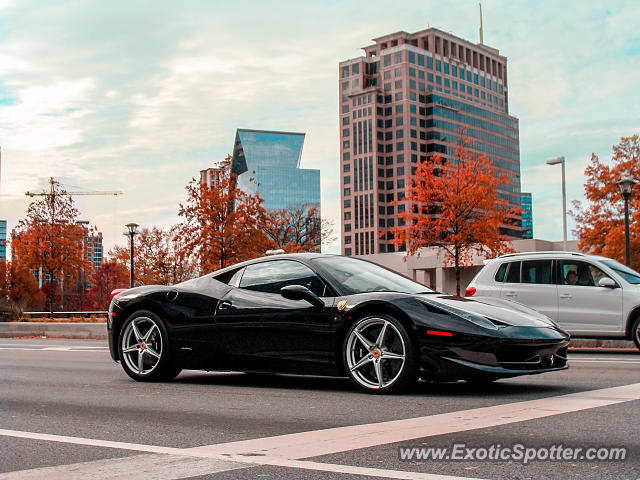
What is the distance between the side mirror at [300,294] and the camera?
6832 millimetres

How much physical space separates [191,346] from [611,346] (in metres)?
9.19

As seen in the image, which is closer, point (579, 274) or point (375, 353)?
point (375, 353)

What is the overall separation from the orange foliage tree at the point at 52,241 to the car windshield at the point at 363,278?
41754mm

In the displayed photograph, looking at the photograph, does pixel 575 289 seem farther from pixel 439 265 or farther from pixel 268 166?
pixel 268 166

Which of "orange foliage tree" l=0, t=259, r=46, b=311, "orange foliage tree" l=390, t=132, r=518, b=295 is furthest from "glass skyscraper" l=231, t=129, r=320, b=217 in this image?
"orange foliage tree" l=390, t=132, r=518, b=295

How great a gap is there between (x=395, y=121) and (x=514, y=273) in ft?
481

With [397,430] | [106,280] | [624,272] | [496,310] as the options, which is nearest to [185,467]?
[397,430]

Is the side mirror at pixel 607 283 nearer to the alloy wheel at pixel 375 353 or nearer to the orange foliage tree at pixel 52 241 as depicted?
the alloy wheel at pixel 375 353

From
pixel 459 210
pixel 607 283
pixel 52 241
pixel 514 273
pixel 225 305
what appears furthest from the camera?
pixel 52 241

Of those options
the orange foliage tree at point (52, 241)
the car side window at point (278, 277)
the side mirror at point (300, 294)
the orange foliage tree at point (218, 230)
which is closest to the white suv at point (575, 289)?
the car side window at point (278, 277)

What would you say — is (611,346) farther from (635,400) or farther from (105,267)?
(105,267)

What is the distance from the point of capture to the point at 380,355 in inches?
257

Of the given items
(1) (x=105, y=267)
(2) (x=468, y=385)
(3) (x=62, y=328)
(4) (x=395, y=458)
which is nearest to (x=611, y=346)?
(2) (x=468, y=385)

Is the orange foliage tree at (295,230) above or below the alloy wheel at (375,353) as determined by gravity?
above
